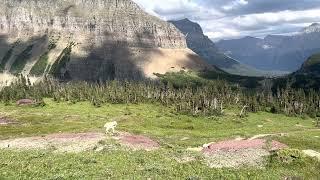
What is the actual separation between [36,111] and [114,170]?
155 metres

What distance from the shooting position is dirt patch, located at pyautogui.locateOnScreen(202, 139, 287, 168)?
5051cm

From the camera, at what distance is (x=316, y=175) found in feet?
151

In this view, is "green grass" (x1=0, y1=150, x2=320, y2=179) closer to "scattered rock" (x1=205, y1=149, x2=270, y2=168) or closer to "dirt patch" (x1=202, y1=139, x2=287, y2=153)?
"scattered rock" (x1=205, y1=149, x2=270, y2=168)

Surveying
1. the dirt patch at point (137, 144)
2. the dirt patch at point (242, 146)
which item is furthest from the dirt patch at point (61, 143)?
the dirt patch at point (242, 146)

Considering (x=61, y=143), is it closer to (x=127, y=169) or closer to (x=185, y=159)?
(x=185, y=159)

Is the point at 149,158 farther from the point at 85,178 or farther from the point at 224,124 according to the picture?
the point at 224,124

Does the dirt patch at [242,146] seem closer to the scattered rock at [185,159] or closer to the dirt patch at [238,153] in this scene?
the dirt patch at [238,153]

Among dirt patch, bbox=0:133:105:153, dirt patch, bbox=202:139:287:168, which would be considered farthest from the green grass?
dirt patch, bbox=0:133:105:153

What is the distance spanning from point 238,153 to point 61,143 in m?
26.7

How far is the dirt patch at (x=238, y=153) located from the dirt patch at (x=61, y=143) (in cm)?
1610

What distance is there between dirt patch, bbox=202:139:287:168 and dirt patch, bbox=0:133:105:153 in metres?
16.1

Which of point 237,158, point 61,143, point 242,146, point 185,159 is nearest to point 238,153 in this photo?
point 237,158

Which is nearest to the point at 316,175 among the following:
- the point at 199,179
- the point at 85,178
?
the point at 199,179

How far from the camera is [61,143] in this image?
69.1m
